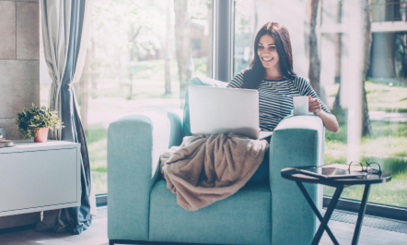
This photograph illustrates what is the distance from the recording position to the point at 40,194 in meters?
2.10

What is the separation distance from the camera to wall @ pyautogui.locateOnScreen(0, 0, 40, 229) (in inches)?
89.5

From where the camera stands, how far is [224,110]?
5.87 feet

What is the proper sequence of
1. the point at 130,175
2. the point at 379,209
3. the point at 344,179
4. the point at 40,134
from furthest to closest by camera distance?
the point at 379,209
the point at 40,134
the point at 130,175
the point at 344,179

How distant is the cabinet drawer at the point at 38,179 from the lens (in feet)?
6.56

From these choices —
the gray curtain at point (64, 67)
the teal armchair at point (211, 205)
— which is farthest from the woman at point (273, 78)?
the gray curtain at point (64, 67)

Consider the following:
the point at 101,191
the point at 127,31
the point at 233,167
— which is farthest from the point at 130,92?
the point at 233,167

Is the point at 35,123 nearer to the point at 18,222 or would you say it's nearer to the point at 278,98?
the point at 18,222

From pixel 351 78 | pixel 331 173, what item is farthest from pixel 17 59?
pixel 351 78

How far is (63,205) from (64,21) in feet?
3.53

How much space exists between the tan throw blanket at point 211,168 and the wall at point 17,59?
3.59 ft

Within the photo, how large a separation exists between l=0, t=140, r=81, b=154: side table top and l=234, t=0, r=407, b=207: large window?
1.57 meters

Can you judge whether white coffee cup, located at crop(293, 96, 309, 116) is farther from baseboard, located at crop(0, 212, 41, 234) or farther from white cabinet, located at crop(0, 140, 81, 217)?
baseboard, located at crop(0, 212, 41, 234)

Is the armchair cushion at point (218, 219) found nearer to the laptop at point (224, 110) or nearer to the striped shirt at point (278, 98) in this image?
the laptop at point (224, 110)

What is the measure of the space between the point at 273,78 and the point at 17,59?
1.53 meters
